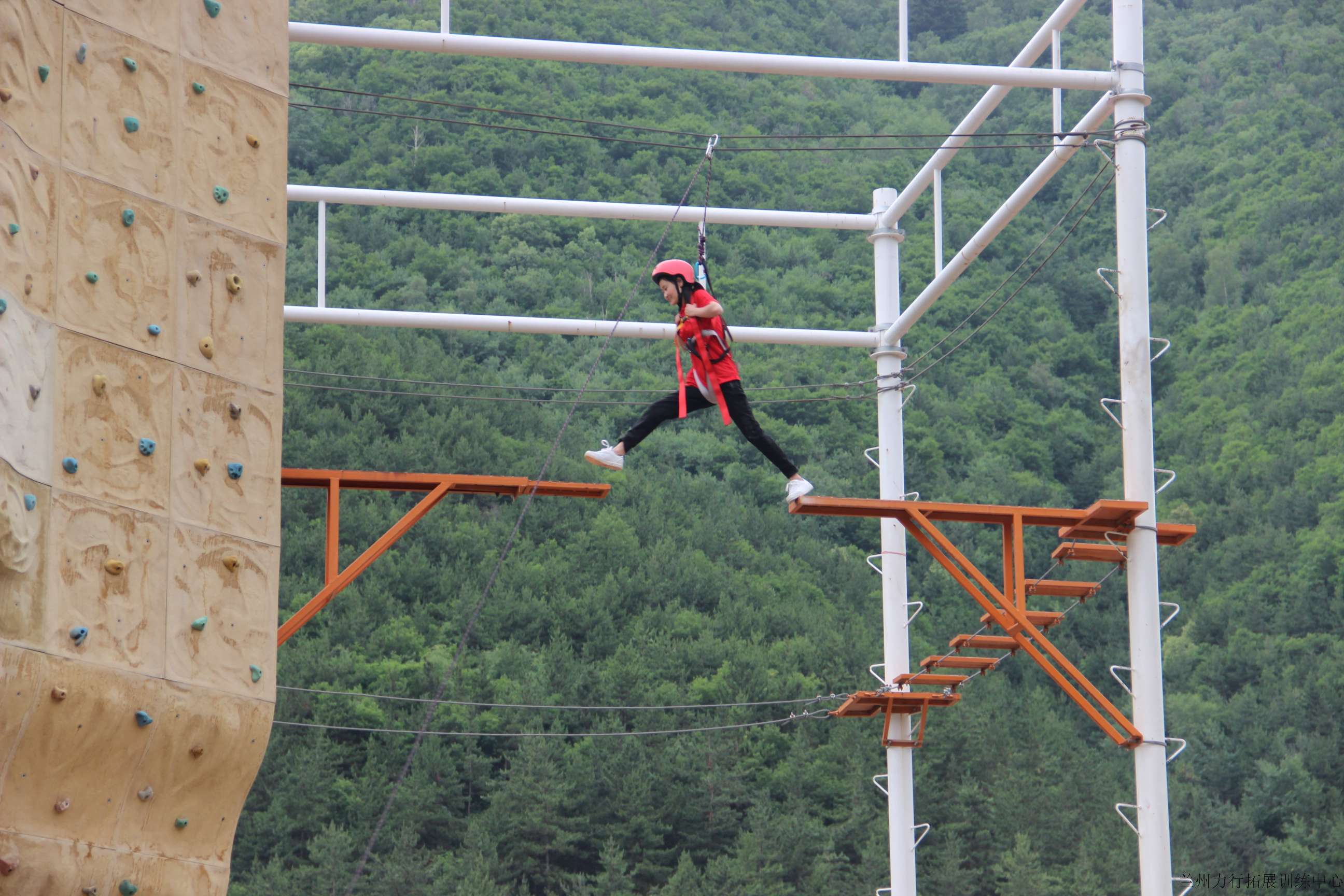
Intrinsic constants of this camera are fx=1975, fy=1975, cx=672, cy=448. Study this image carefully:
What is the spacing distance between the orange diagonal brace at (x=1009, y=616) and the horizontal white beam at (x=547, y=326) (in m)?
3.26

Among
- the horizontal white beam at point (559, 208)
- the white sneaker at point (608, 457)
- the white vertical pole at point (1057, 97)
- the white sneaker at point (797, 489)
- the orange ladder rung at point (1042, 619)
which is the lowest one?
the orange ladder rung at point (1042, 619)

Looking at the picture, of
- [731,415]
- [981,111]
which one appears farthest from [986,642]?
[981,111]

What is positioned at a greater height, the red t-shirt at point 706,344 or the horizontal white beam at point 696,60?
the horizontal white beam at point 696,60

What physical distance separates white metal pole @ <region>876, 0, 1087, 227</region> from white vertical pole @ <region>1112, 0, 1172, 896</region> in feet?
1.34

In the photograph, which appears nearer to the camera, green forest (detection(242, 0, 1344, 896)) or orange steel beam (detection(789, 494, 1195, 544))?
orange steel beam (detection(789, 494, 1195, 544))

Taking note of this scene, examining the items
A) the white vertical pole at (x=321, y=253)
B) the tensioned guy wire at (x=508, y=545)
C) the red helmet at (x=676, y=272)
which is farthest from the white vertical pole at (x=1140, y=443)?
the white vertical pole at (x=321, y=253)

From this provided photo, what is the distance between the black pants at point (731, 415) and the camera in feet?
45.9

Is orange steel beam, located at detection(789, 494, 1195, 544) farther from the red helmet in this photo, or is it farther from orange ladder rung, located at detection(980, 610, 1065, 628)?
the red helmet

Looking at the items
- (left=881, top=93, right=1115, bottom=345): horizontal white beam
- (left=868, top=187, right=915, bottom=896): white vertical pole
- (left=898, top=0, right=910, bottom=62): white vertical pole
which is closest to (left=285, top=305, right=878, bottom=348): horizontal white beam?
(left=868, top=187, right=915, bottom=896): white vertical pole

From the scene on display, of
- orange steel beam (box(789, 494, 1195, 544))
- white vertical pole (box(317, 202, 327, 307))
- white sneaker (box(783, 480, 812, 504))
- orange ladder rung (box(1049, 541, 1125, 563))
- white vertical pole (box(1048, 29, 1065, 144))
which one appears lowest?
orange ladder rung (box(1049, 541, 1125, 563))

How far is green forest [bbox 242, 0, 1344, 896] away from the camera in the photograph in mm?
51812

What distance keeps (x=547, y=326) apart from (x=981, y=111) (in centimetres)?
443

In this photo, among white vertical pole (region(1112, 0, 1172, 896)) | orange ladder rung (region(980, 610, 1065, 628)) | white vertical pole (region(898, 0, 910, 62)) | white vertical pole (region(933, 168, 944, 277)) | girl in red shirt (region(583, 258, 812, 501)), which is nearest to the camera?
white vertical pole (region(1112, 0, 1172, 896))

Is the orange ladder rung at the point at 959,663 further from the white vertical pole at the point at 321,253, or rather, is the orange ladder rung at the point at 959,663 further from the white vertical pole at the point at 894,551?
the white vertical pole at the point at 321,253
